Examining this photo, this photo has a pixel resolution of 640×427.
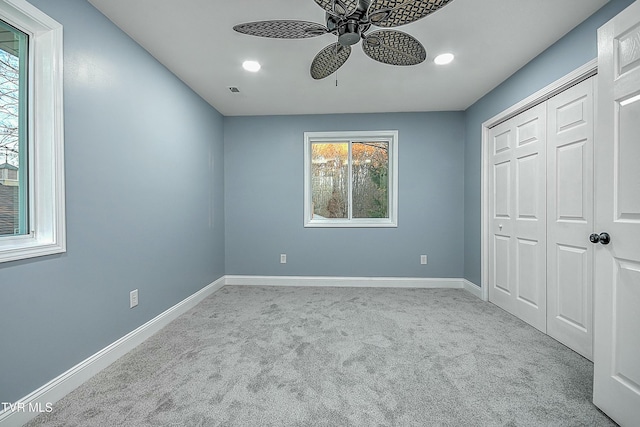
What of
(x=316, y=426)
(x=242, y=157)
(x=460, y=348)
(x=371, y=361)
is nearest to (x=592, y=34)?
(x=460, y=348)

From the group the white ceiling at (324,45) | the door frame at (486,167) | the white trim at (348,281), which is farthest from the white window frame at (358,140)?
the door frame at (486,167)

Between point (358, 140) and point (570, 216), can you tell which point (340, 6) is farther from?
point (358, 140)

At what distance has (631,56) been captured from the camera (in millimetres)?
1300

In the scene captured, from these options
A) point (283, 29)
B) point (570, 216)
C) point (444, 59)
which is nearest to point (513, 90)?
point (444, 59)

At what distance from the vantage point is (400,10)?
1.31 metres

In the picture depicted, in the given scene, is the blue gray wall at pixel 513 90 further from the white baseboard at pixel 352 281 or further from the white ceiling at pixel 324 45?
the white baseboard at pixel 352 281

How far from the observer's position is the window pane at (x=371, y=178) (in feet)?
13.2

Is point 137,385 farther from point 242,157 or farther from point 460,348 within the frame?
point 242,157

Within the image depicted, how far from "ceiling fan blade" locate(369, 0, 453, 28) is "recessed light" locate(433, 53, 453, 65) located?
1191 mm

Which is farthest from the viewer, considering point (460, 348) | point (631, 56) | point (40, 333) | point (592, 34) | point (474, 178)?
point (474, 178)

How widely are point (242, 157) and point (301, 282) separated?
1981 mm

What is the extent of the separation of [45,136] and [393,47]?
6.74 ft

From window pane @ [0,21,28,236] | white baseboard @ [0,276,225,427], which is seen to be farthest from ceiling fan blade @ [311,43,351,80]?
white baseboard @ [0,276,225,427]

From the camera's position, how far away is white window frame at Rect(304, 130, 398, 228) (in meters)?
3.85
